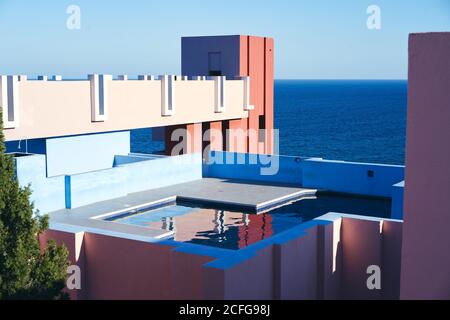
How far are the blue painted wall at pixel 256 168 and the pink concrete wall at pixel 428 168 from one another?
15908mm

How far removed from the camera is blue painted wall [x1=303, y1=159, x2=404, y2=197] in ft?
67.1

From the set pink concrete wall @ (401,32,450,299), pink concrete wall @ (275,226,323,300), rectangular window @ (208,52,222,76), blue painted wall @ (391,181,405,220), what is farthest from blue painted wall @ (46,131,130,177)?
pink concrete wall @ (401,32,450,299)

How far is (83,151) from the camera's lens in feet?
75.3

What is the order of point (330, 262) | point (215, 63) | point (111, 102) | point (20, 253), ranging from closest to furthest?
point (20, 253), point (330, 262), point (111, 102), point (215, 63)

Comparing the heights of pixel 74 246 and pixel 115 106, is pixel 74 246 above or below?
below

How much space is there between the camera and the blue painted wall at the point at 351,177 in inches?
805

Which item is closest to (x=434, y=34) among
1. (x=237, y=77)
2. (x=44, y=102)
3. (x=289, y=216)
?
(x=289, y=216)

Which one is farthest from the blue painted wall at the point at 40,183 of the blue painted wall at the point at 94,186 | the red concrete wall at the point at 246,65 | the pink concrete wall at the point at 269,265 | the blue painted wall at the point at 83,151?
the red concrete wall at the point at 246,65

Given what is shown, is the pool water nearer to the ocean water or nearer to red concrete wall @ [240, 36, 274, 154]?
red concrete wall @ [240, 36, 274, 154]

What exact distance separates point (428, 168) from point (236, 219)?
38.6 feet

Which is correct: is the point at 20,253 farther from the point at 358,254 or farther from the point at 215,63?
the point at 215,63

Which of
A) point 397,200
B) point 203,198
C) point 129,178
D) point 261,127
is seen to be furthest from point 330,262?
point 261,127

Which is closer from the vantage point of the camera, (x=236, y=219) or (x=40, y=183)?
(x=40, y=183)
